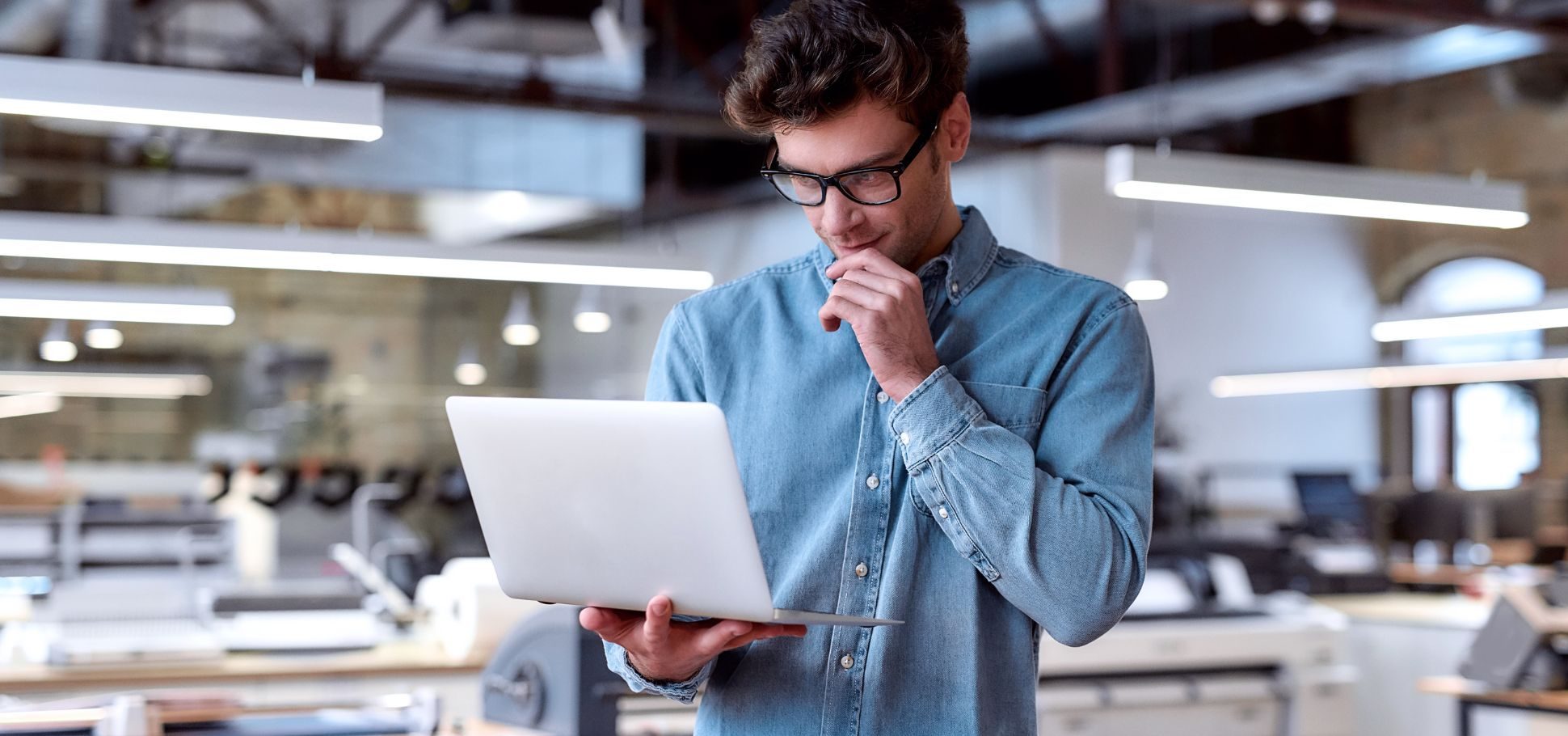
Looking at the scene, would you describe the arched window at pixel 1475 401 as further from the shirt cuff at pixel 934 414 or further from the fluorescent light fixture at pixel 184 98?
the shirt cuff at pixel 934 414

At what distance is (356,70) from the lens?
9.38 metres

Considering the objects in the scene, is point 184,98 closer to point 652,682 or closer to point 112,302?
point 652,682

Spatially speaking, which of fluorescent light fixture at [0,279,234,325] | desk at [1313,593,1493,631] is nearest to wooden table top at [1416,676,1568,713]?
desk at [1313,593,1493,631]

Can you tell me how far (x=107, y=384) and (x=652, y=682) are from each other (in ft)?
32.7

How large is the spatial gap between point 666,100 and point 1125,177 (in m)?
4.99

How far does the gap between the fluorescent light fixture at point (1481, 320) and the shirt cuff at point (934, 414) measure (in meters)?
6.93

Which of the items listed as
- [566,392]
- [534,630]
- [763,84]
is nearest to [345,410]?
[566,392]

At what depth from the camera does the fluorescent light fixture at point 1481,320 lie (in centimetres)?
741

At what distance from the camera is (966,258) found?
1.49m

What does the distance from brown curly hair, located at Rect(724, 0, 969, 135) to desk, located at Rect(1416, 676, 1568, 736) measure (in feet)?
13.0

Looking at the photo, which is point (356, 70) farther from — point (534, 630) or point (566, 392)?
point (534, 630)

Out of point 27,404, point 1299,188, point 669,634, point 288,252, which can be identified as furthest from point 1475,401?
point 669,634

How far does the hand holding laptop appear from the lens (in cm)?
134

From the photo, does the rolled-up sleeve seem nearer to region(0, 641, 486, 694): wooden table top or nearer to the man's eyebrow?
the man's eyebrow
